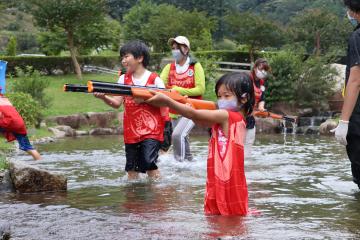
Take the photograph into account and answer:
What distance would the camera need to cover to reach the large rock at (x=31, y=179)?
7.17 m

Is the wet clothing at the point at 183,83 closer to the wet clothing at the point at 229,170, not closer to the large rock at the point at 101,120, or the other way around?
the wet clothing at the point at 229,170

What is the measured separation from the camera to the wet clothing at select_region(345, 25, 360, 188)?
5.33m

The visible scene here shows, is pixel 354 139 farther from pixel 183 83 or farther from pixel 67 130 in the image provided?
pixel 67 130

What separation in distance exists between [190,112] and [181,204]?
79.8 inches

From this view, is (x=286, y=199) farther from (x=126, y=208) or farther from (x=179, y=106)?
(x=179, y=106)

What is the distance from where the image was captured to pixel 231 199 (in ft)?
16.9

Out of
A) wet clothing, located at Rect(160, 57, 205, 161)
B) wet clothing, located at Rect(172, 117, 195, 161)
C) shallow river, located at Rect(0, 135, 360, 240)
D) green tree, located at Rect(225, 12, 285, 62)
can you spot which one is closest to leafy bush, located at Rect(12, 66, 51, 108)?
shallow river, located at Rect(0, 135, 360, 240)

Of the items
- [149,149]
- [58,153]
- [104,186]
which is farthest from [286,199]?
[58,153]

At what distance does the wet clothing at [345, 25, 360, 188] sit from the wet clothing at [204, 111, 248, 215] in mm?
1028

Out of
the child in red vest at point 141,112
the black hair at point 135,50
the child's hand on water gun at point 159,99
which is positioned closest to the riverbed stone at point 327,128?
the child in red vest at point 141,112

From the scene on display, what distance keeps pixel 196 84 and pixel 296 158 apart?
302 cm

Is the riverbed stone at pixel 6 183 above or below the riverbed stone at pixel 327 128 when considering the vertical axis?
above

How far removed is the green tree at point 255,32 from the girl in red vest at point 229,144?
3343 cm

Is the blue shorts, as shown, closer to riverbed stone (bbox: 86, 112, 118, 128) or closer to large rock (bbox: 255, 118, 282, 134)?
riverbed stone (bbox: 86, 112, 118, 128)
